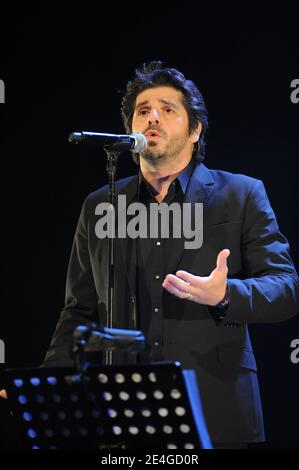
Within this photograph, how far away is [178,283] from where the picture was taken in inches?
92.9

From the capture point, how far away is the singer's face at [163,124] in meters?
3.26

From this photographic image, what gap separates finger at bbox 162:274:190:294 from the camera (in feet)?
7.73

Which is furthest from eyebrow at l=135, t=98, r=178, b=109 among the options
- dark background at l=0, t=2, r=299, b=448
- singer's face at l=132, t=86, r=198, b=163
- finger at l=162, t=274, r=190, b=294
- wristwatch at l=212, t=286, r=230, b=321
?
finger at l=162, t=274, r=190, b=294

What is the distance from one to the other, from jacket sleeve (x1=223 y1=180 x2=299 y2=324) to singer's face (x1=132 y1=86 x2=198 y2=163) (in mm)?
412

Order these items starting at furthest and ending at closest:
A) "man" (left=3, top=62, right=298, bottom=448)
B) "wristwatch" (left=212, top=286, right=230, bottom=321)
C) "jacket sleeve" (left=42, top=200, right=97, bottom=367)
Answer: "jacket sleeve" (left=42, top=200, right=97, bottom=367)
"man" (left=3, top=62, right=298, bottom=448)
"wristwatch" (left=212, top=286, right=230, bottom=321)

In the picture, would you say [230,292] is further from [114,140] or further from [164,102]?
[164,102]

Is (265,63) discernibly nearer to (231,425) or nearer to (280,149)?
(280,149)

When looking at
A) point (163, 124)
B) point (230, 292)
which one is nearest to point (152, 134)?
point (163, 124)

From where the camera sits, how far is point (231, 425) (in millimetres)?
2809

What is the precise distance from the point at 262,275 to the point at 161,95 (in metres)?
1.03

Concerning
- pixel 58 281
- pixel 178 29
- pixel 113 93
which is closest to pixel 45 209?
pixel 58 281

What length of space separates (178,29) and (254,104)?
2.10 ft

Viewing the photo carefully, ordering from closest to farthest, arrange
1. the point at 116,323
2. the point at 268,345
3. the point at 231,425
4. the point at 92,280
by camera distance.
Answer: the point at 231,425
the point at 116,323
the point at 92,280
the point at 268,345

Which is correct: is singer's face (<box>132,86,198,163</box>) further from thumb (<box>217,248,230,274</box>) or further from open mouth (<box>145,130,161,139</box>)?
thumb (<box>217,248,230,274</box>)
